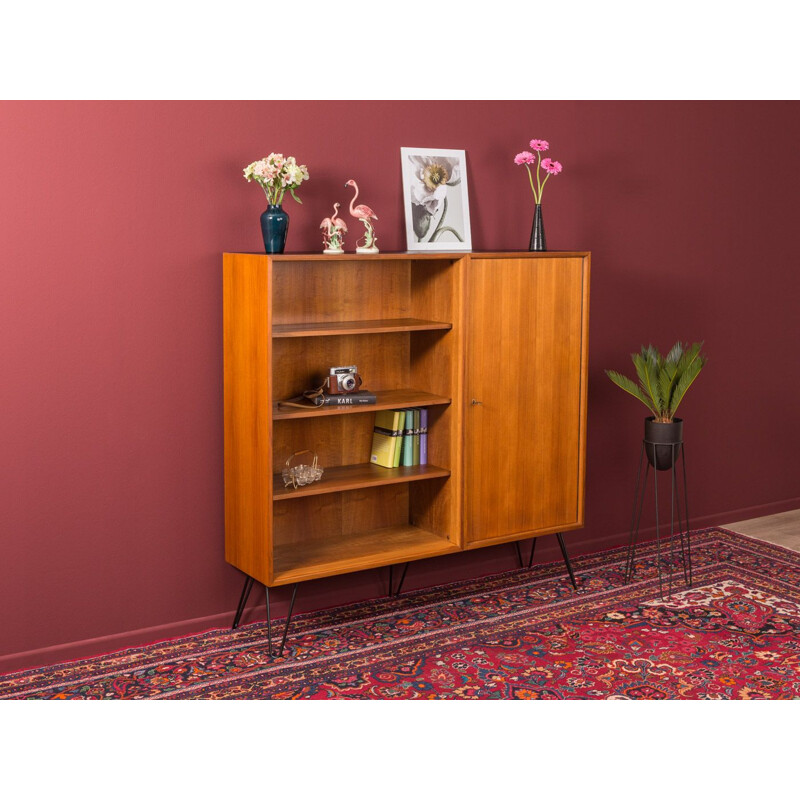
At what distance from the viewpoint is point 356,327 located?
408cm

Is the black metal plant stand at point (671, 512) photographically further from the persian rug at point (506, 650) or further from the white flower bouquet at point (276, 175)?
the white flower bouquet at point (276, 175)

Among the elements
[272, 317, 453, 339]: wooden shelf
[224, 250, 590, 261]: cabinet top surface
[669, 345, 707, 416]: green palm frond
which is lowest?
[669, 345, 707, 416]: green palm frond

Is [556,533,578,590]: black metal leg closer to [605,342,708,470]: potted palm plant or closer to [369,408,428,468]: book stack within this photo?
[605,342,708,470]: potted palm plant

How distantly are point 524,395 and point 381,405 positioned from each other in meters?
0.68

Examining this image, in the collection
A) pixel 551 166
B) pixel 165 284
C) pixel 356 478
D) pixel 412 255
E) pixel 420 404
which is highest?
pixel 551 166

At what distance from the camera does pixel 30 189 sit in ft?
11.8

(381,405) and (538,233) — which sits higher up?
(538,233)

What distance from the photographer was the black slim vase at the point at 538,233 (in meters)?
4.54

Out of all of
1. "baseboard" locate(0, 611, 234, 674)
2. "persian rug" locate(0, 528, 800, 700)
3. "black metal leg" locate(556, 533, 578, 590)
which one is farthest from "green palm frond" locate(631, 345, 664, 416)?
"baseboard" locate(0, 611, 234, 674)

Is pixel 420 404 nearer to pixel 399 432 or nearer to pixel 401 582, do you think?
pixel 399 432

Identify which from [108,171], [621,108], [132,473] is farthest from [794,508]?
[108,171]

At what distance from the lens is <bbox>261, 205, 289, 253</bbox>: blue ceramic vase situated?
384 cm

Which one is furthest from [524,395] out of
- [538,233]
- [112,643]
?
[112,643]

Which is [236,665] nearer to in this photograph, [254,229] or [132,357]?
[132,357]
